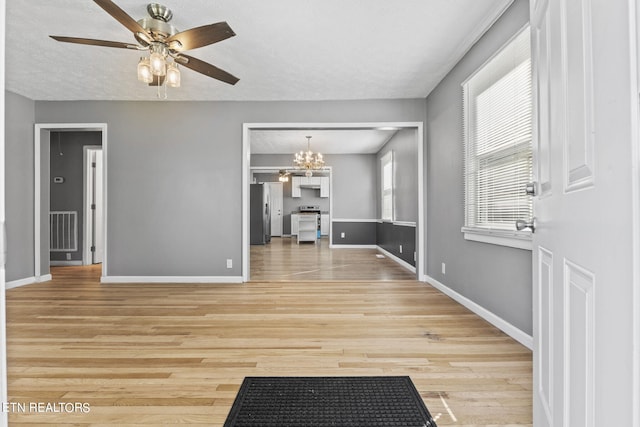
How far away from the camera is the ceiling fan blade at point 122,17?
1966 mm

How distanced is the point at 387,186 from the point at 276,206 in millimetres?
5637

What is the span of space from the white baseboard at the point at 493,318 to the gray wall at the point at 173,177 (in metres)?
2.56

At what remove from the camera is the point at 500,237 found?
2.60 metres

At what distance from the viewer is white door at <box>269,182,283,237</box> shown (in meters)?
12.1

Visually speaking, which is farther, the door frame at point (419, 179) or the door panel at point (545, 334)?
the door frame at point (419, 179)

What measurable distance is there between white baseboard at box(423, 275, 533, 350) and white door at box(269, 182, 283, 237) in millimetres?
8751

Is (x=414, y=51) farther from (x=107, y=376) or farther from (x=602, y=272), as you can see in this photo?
(x=107, y=376)

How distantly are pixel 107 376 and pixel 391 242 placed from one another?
5494 mm

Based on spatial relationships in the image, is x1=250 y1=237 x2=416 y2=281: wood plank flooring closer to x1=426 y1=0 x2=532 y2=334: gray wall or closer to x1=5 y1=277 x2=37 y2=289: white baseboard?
x1=426 y1=0 x2=532 y2=334: gray wall

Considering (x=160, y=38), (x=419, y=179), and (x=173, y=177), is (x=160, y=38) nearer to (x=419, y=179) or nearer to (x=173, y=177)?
(x=173, y=177)

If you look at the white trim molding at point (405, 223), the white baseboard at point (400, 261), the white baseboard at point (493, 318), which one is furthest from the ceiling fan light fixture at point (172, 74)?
the white baseboard at point (400, 261)

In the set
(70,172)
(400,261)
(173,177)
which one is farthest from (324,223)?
(173,177)

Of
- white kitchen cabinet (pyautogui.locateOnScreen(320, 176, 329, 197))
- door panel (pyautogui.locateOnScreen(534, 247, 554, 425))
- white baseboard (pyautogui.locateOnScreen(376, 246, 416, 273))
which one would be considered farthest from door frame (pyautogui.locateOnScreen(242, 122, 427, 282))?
white kitchen cabinet (pyautogui.locateOnScreen(320, 176, 329, 197))

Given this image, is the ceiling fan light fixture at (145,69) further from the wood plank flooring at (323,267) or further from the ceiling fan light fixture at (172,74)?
the wood plank flooring at (323,267)
